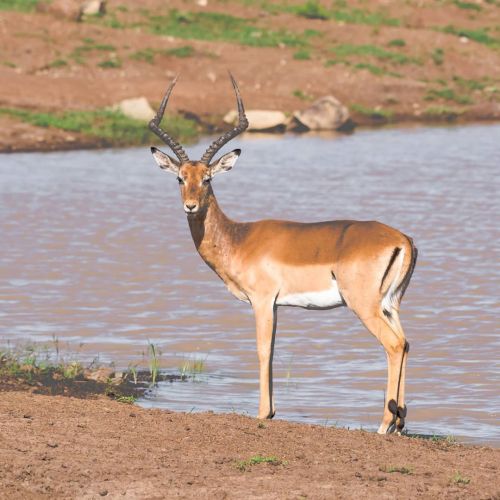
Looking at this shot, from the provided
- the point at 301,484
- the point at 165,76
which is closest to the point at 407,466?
the point at 301,484

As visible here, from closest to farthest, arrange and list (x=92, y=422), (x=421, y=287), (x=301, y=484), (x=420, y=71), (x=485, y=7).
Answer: (x=301, y=484) → (x=92, y=422) → (x=421, y=287) → (x=420, y=71) → (x=485, y=7)

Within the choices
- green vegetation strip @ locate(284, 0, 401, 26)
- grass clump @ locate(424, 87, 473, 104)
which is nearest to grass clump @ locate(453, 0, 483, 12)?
green vegetation strip @ locate(284, 0, 401, 26)

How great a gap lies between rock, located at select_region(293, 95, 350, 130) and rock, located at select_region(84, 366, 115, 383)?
26084mm

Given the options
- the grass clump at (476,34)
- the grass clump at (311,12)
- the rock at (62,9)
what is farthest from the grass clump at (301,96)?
the grass clump at (476,34)

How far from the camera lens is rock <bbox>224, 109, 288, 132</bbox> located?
3628 centimetres

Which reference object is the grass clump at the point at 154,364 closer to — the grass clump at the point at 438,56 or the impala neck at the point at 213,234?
the impala neck at the point at 213,234

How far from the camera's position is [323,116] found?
122 feet

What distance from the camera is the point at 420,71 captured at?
4331 centimetres

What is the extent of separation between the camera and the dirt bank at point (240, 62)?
36000 millimetres

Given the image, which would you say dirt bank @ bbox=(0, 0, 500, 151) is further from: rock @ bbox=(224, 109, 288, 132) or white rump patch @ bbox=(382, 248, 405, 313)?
white rump patch @ bbox=(382, 248, 405, 313)

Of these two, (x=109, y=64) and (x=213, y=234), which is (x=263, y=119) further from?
(x=213, y=234)

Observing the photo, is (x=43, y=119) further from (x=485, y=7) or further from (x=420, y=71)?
(x=485, y=7)

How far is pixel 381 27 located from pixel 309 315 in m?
33.7

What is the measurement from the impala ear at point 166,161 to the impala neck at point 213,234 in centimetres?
33
